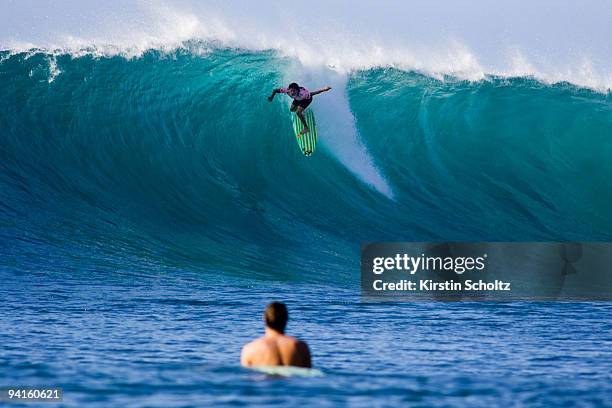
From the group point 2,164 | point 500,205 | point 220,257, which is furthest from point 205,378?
point 500,205

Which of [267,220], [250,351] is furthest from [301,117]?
[250,351]

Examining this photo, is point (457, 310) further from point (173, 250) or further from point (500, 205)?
point (500, 205)

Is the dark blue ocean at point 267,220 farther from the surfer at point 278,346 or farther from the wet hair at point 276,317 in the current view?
the wet hair at point 276,317

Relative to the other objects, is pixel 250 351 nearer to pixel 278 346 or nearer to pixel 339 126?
pixel 278 346

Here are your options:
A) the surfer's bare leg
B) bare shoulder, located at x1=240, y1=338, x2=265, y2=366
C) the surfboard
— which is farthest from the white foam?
bare shoulder, located at x1=240, y1=338, x2=265, y2=366

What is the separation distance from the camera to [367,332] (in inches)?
310

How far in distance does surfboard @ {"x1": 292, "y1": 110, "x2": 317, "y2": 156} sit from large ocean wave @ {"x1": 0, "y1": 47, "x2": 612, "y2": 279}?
0.15m

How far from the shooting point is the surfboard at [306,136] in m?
15.6

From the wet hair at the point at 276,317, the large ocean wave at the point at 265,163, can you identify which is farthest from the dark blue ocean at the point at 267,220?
the wet hair at the point at 276,317

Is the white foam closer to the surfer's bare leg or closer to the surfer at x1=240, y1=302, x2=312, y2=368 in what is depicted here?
the surfer's bare leg

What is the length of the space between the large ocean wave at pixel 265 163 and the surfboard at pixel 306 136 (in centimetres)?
15

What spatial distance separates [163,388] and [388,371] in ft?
4.64

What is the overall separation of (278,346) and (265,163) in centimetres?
988

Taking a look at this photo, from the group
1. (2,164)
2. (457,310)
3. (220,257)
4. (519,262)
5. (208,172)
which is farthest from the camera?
(208,172)
